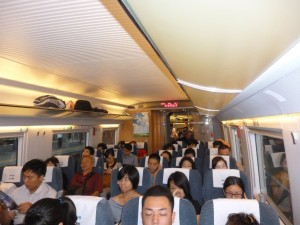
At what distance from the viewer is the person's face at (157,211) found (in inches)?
77.4

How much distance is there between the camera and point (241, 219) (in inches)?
78.2

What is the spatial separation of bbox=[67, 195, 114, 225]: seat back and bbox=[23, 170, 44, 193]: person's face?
1292 mm

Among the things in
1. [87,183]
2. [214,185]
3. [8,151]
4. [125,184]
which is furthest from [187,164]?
[8,151]

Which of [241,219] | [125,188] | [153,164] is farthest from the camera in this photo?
[153,164]

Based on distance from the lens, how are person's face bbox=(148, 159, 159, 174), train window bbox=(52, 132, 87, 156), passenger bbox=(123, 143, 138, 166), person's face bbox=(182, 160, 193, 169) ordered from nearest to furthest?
person's face bbox=(182, 160, 193, 169), person's face bbox=(148, 159, 159, 174), train window bbox=(52, 132, 87, 156), passenger bbox=(123, 143, 138, 166)

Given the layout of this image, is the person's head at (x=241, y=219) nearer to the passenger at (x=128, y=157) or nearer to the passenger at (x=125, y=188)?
the passenger at (x=125, y=188)

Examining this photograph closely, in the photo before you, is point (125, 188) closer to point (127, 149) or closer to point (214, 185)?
point (214, 185)

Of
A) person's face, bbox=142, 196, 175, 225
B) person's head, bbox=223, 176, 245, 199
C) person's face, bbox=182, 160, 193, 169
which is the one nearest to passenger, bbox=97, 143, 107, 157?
person's face, bbox=182, 160, 193, 169

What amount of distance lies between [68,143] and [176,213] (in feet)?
20.6

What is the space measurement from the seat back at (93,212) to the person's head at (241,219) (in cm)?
107

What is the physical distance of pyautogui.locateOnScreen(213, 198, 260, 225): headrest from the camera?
2.12 metres

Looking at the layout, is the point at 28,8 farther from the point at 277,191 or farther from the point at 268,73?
the point at 277,191

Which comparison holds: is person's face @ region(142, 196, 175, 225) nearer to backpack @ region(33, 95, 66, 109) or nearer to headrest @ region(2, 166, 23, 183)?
headrest @ region(2, 166, 23, 183)

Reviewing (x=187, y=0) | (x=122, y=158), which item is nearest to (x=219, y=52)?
(x=187, y=0)
